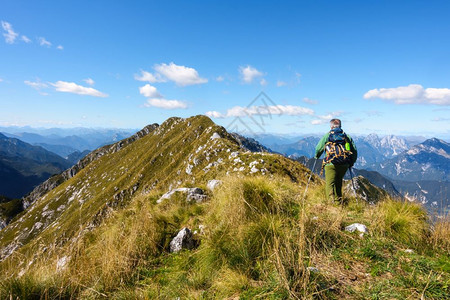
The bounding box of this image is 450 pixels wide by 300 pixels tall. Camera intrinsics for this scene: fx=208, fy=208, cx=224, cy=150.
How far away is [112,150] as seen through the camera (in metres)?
167

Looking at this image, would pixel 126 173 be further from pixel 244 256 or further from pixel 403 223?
pixel 403 223

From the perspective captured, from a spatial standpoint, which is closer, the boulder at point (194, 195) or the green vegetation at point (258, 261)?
the green vegetation at point (258, 261)

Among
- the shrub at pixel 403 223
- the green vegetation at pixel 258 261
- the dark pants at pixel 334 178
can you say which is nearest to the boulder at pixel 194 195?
the green vegetation at pixel 258 261

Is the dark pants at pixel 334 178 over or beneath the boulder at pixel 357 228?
over

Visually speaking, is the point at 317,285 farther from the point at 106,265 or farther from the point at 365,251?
the point at 106,265

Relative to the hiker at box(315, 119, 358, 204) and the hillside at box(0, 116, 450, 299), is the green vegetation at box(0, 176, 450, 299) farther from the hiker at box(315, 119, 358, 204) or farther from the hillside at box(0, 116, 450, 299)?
the hiker at box(315, 119, 358, 204)

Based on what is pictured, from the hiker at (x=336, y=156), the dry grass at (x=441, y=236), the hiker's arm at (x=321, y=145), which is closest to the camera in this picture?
the dry grass at (x=441, y=236)

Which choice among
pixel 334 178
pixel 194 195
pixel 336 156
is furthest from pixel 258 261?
pixel 336 156

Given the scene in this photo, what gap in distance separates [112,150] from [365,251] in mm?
187643

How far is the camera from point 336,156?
342 inches

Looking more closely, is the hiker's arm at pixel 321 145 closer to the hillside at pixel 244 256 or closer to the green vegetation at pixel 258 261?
the hillside at pixel 244 256

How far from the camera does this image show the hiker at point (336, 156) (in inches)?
342

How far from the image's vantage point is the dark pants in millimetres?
8797

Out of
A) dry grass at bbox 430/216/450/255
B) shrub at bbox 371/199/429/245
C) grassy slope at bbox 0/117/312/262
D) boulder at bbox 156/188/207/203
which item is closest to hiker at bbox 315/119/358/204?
shrub at bbox 371/199/429/245
